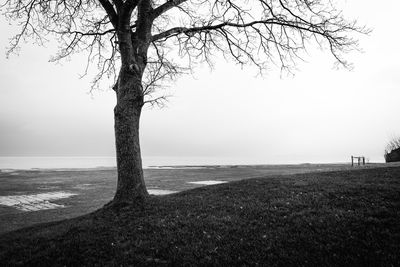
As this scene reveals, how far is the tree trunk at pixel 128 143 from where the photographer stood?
9039 mm

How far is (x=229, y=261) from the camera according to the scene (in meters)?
5.26

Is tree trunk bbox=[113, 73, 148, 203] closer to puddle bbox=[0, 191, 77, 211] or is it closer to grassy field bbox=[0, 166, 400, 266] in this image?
grassy field bbox=[0, 166, 400, 266]

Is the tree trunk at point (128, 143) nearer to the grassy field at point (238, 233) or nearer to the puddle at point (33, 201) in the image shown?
the grassy field at point (238, 233)

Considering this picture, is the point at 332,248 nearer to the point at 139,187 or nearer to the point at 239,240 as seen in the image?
the point at 239,240

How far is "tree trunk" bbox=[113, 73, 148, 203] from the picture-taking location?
904 centimetres

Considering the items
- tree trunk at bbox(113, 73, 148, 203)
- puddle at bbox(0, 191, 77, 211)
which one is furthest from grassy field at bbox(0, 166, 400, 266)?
puddle at bbox(0, 191, 77, 211)

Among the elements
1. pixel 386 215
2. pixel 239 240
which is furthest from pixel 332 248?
pixel 386 215

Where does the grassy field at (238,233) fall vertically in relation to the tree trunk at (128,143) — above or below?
below

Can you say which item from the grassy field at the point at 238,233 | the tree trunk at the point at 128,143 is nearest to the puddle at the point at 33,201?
the grassy field at the point at 238,233

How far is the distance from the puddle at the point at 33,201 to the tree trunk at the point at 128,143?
7268mm

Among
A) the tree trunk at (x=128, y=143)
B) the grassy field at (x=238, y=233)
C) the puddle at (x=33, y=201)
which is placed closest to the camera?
the grassy field at (x=238, y=233)

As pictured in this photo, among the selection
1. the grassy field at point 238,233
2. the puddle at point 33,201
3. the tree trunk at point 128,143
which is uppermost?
the tree trunk at point 128,143

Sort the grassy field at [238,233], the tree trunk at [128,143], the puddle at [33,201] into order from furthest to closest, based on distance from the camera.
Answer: the puddle at [33,201] < the tree trunk at [128,143] < the grassy field at [238,233]

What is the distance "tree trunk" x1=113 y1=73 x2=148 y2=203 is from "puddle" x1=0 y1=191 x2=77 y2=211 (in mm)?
7268
